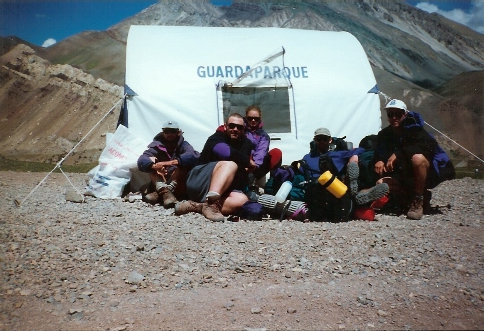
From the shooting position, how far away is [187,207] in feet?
16.9

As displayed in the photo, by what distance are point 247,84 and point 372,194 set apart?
305 cm

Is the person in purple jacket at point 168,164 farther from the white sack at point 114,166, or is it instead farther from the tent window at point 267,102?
the tent window at point 267,102

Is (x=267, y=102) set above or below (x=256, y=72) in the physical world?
below

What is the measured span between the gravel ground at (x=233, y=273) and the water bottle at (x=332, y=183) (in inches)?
14.1

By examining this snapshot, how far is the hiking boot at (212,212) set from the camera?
4.87 metres

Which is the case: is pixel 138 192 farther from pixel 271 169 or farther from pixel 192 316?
pixel 192 316

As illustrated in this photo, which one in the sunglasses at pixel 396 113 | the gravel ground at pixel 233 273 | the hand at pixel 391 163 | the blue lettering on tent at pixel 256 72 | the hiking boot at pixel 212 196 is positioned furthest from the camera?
the blue lettering on tent at pixel 256 72

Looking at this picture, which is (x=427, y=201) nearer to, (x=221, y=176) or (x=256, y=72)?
(x=221, y=176)

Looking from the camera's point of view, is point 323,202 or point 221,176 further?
point 323,202

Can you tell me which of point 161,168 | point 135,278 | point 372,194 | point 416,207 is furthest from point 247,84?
point 135,278

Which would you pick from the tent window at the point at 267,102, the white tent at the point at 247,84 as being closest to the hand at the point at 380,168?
the white tent at the point at 247,84

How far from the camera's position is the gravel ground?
9.16 feet

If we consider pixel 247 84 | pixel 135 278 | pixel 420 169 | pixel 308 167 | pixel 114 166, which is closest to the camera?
pixel 135 278

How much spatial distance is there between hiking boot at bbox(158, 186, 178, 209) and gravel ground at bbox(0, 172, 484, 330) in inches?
14.5
